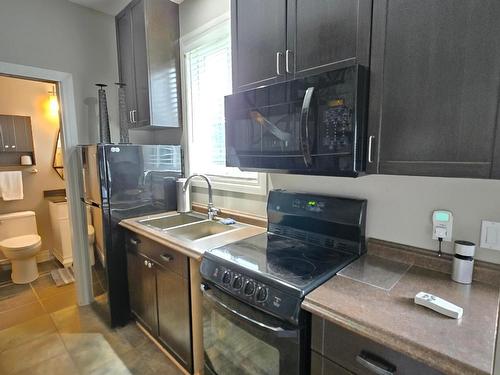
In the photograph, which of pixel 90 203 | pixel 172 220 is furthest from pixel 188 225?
pixel 90 203

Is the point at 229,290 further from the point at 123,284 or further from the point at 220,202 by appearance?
the point at 123,284

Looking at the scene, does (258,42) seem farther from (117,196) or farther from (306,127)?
(117,196)

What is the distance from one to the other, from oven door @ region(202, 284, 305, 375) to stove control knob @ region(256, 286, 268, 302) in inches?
2.6

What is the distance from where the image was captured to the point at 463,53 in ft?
2.77

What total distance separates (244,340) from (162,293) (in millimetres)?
799

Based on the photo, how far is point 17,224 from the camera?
3191 mm

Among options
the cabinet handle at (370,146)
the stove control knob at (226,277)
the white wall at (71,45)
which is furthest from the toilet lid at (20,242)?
the cabinet handle at (370,146)

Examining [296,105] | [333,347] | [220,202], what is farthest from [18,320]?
[296,105]

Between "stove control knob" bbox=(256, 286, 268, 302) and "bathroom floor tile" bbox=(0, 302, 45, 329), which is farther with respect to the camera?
"bathroom floor tile" bbox=(0, 302, 45, 329)

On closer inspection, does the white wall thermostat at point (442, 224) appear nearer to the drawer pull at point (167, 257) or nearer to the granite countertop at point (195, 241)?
the granite countertop at point (195, 241)

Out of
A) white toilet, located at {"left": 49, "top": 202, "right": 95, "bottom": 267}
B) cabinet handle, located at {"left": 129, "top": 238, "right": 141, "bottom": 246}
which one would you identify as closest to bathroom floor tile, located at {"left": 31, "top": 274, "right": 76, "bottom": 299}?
white toilet, located at {"left": 49, "top": 202, "right": 95, "bottom": 267}

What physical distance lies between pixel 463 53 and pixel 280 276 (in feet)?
3.25

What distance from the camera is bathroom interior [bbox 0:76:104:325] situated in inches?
114

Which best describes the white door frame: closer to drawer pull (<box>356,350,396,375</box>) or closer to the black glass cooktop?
the black glass cooktop
